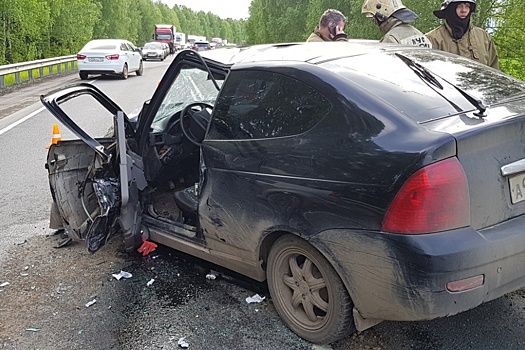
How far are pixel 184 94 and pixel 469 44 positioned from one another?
9.32 feet

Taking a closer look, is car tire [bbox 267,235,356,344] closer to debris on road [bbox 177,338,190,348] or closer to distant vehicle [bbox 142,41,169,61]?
debris on road [bbox 177,338,190,348]

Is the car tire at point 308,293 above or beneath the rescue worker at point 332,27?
beneath

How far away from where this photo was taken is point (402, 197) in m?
2.60

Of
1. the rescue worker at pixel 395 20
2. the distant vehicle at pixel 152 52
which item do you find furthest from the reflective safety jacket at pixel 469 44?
the distant vehicle at pixel 152 52

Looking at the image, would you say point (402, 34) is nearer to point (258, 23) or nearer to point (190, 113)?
point (190, 113)

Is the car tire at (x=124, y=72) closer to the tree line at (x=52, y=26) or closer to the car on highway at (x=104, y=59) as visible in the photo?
the car on highway at (x=104, y=59)

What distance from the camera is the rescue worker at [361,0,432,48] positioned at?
5.36 metres

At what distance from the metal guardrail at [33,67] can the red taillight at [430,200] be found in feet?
60.3

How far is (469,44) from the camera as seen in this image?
5.45 m

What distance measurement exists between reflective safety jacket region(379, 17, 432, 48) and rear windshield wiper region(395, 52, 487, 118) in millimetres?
1832

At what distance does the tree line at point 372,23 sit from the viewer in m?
8.77

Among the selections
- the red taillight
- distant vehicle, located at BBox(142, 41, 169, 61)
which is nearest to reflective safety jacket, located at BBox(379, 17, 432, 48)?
the red taillight

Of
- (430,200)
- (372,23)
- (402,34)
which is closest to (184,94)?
(402,34)

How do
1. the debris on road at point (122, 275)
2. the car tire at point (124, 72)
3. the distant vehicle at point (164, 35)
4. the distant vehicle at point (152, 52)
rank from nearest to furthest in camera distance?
1. the debris on road at point (122, 275)
2. the car tire at point (124, 72)
3. the distant vehicle at point (152, 52)
4. the distant vehicle at point (164, 35)
